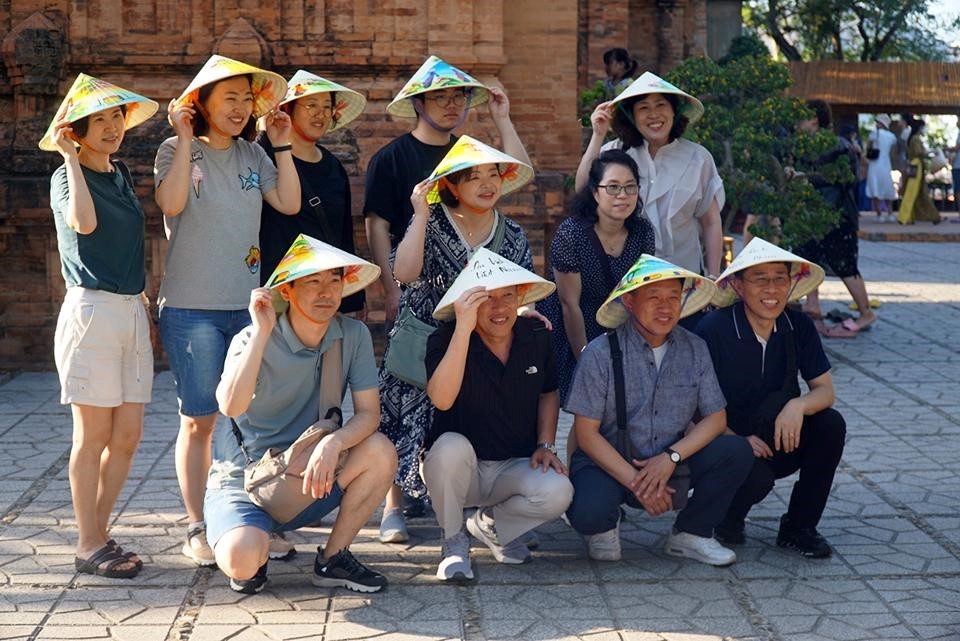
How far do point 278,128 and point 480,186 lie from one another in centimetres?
86

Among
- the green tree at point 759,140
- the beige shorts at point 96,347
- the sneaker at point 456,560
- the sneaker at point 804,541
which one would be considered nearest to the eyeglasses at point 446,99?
the beige shorts at point 96,347

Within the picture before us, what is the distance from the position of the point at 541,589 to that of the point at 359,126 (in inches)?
216

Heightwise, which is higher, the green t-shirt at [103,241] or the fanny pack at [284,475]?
the green t-shirt at [103,241]

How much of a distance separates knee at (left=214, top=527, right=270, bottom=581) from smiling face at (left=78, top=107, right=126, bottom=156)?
1.54 metres

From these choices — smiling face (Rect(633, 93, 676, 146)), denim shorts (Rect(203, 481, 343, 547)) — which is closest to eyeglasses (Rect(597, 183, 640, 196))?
smiling face (Rect(633, 93, 676, 146))

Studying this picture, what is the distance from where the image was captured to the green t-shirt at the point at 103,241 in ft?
17.2

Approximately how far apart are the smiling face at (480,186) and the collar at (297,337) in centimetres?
81

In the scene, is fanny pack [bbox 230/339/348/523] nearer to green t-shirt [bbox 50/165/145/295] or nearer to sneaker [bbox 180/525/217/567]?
sneaker [bbox 180/525/217/567]

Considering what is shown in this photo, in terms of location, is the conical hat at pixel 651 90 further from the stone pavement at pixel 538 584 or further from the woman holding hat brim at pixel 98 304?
the woman holding hat brim at pixel 98 304

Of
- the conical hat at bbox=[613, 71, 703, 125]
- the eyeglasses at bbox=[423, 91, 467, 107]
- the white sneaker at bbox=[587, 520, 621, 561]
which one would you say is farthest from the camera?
the conical hat at bbox=[613, 71, 703, 125]

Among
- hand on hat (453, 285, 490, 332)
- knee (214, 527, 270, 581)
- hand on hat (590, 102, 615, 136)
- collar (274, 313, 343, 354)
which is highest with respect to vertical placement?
hand on hat (590, 102, 615, 136)

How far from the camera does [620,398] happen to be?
18.5ft

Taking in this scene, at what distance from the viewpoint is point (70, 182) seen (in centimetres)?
513

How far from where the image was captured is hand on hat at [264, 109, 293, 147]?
224 inches
